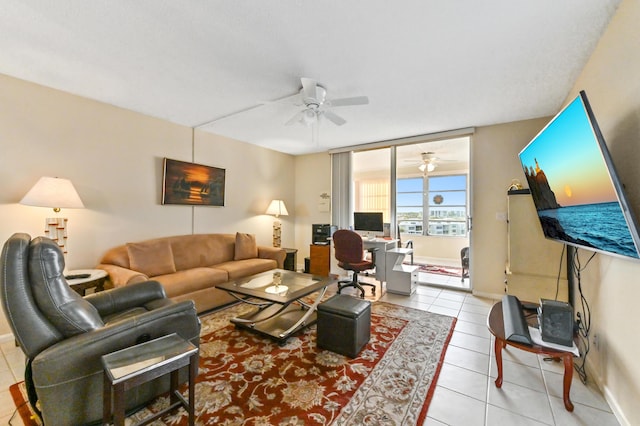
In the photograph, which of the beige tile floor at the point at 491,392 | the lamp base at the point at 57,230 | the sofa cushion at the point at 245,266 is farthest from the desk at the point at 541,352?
the lamp base at the point at 57,230

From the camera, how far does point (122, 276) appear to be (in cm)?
256

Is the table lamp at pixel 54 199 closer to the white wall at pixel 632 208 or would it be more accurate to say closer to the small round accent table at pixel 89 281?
the small round accent table at pixel 89 281

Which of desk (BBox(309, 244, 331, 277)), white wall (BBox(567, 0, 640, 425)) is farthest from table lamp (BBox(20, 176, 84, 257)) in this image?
white wall (BBox(567, 0, 640, 425))

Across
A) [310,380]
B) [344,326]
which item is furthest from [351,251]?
[310,380]

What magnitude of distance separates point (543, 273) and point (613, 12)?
7.42 ft

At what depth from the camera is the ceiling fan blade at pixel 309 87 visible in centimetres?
234

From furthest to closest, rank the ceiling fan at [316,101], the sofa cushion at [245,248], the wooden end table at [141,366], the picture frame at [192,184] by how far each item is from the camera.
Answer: the sofa cushion at [245,248] < the picture frame at [192,184] < the ceiling fan at [316,101] < the wooden end table at [141,366]

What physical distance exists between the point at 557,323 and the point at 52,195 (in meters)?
4.27

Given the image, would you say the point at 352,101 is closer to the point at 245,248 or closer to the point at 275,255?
the point at 275,255

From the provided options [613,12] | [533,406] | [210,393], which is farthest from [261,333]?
[613,12]

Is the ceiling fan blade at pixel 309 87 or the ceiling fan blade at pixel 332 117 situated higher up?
the ceiling fan blade at pixel 309 87

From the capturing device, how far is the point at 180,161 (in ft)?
12.4

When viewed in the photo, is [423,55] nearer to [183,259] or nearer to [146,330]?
[146,330]

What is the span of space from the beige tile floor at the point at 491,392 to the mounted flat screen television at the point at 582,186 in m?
1.05
